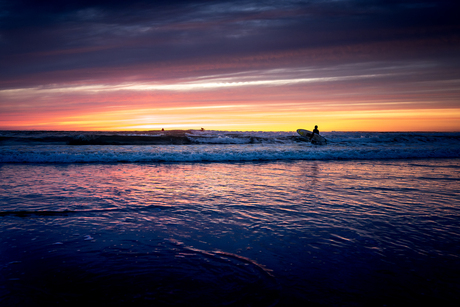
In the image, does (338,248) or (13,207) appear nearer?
(338,248)

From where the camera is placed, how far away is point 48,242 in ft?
13.3

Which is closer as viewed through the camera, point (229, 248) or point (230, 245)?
point (229, 248)

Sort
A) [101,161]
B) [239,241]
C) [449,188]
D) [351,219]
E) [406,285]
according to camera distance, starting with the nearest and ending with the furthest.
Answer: [406,285], [239,241], [351,219], [449,188], [101,161]

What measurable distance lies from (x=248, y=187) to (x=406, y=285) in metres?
5.35

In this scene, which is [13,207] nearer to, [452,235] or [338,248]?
[338,248]

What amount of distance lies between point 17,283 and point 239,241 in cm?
275

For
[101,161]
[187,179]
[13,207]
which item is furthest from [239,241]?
[101,161]

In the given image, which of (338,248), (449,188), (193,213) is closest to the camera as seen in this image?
(338,248)

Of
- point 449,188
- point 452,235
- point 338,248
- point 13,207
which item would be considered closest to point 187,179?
point 13,207

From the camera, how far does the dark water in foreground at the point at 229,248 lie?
2758 mm

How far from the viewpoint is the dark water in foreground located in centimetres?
276

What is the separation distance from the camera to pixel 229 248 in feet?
12.5

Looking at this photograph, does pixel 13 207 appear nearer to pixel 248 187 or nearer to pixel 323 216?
pixel 248 187

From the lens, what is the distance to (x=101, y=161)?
50.7 feet
